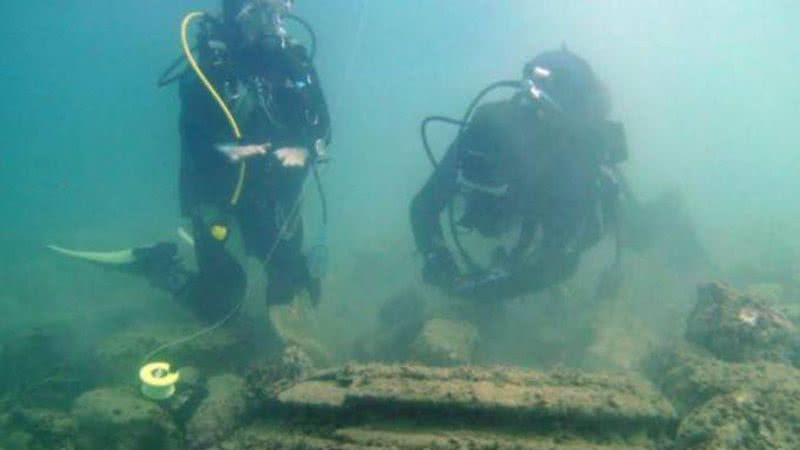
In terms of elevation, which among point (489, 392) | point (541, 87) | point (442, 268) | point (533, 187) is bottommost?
point (442, 268)

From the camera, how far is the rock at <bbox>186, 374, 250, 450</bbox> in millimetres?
4727

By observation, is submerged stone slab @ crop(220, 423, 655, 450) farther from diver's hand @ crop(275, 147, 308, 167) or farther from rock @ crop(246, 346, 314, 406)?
diver's hand @ crop(275, 147, 308, 167)

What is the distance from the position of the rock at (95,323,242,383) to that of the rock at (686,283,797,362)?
467 centimetres

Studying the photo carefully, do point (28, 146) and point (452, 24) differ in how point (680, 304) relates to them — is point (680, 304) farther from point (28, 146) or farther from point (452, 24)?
point (28, 146)

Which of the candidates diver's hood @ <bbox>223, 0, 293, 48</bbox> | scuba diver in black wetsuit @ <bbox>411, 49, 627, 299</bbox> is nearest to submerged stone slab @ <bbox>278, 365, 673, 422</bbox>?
scuba diver in black wetsuit @ <bbox>411, 49, 627, 299</bbox>

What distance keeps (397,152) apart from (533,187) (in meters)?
53.2

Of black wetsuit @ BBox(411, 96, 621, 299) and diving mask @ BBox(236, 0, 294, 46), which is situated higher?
diving mask @ BBox(236, 0, 294, 46)

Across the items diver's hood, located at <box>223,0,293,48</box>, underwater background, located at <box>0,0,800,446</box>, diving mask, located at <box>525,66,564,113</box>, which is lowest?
underwater background, located at <box>0,0,800,446</box>

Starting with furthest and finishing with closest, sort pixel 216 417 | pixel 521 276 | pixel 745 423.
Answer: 1. pixel 521 276
2. pixel 216 417
3. pixel 745 423

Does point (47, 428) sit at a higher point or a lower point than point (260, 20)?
lower

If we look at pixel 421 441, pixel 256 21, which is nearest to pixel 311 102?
pixel 256 21

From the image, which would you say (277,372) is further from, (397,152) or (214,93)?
(397,152)

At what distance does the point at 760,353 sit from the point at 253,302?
6.93 m

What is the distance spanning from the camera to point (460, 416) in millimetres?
3529
